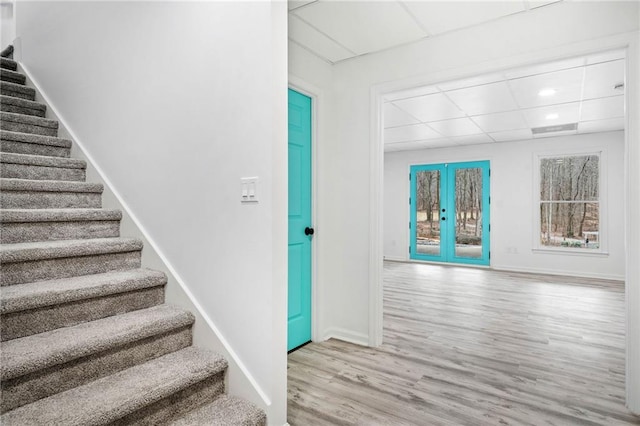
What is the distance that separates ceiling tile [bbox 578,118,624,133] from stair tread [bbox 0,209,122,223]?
6478 millimetres

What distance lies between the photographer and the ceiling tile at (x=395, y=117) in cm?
496

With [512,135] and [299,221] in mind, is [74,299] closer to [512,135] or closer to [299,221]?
[299,221]

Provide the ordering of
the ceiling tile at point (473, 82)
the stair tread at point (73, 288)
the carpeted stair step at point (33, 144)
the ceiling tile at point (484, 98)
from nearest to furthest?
the stair tread at point (73, 288)
the carpeted stair step at point (33, 144)
the ceiling tile at point (473, 82)
the ceiling tile at point (484, 98)

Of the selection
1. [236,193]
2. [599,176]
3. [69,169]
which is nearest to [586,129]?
[599,176]

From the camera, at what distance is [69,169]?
2729mm

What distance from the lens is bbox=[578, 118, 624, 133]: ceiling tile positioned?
18.4 ft

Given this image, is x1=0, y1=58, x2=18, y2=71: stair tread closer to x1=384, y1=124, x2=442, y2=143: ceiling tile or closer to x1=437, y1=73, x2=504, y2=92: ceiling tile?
x1=437, y1=73, x2=504, y2=92: ceiling tile

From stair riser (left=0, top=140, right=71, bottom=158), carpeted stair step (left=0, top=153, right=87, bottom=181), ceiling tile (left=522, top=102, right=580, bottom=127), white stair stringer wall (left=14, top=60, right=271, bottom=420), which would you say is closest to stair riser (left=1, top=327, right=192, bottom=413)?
white stair stringer wall (left=14, top=60, right=271, bottom=420)

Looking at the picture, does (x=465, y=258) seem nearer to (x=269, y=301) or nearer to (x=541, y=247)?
(x=541, y=247)

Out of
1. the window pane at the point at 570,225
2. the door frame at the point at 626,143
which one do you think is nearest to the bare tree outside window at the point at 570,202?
the window pane at the point at 570,225

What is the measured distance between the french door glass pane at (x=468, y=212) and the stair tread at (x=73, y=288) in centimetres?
700

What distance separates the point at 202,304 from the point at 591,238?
7282 mm

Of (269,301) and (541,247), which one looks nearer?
(269,301)

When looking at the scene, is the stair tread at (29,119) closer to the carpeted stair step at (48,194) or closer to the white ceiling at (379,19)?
the carpeted stair step at (48,194)
